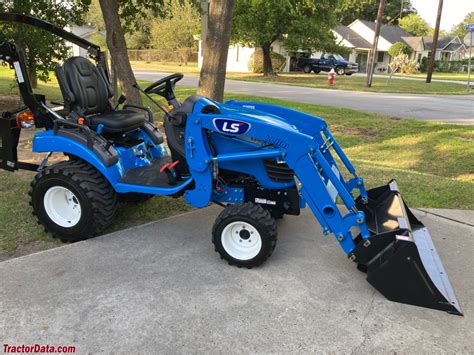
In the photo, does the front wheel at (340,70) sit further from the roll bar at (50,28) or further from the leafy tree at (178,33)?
the roll bar at (50,28)

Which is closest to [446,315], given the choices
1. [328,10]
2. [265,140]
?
[265,140]

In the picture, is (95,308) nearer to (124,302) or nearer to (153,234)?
(124,302)

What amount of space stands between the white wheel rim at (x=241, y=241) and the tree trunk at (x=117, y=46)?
5.54 metres

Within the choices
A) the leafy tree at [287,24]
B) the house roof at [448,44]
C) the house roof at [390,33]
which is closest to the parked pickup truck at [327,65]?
the leafy tree at [287,24]

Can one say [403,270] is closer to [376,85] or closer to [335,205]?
[335,205]

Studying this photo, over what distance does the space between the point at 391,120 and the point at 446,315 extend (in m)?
8.88

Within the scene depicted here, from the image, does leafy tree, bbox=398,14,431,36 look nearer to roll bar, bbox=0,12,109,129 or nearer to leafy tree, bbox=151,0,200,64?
leafy tree, bbox=151,0,200,64

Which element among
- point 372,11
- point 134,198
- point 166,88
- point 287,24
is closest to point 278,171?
point 166,88

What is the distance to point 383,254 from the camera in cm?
287

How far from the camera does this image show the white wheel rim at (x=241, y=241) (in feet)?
10.7

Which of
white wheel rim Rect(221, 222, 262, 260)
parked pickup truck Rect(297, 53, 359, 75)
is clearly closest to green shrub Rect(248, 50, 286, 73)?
parked pickup truck Rect(297, 53, 359, 75)

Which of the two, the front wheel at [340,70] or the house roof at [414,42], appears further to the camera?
the house roof at [414,42]

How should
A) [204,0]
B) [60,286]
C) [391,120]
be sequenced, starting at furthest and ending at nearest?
[391,120] < [204,0] < [60,286]

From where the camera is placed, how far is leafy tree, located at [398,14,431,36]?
214ft
